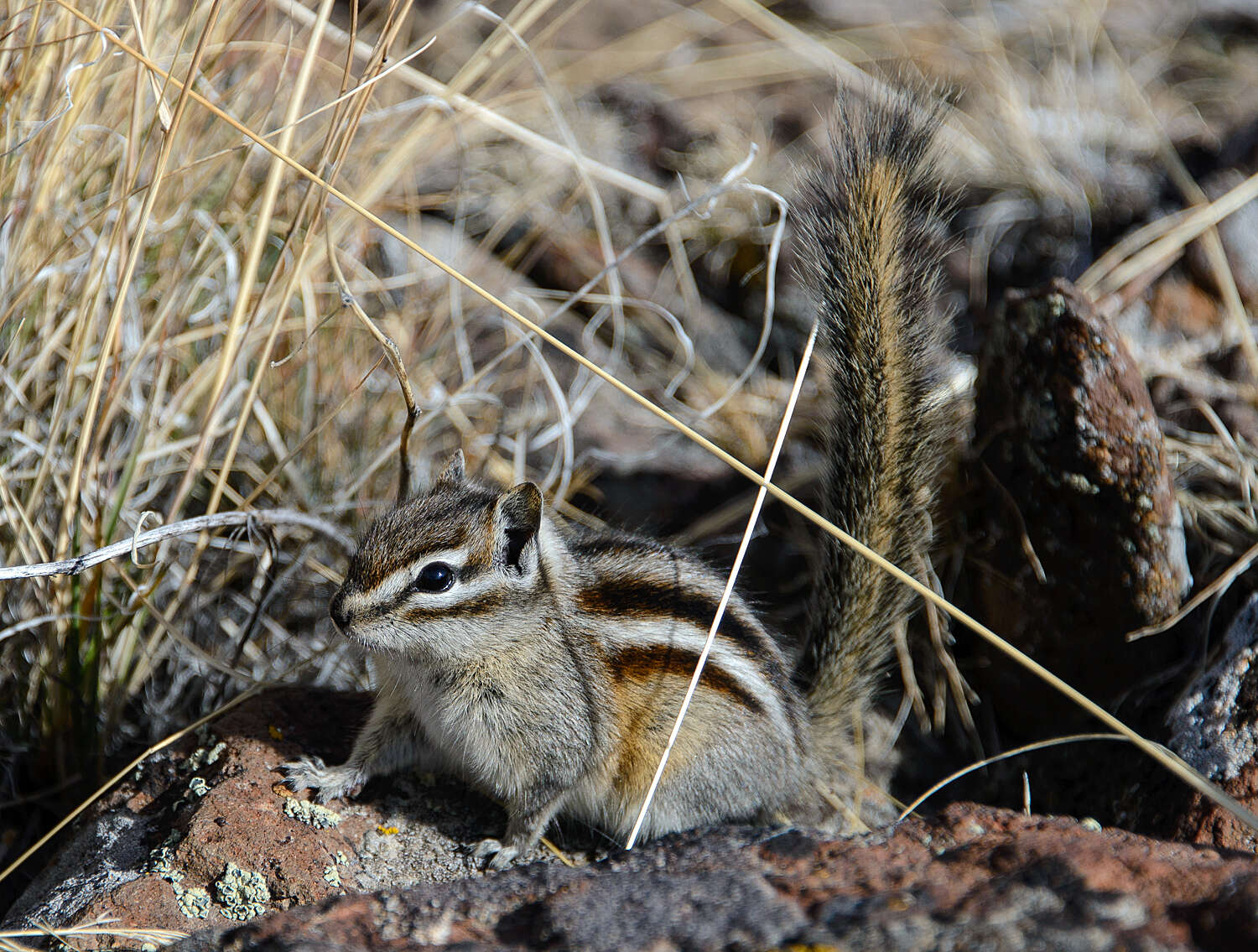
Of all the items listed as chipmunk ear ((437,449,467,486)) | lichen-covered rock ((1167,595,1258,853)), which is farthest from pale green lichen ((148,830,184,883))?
lichen-covered rock ((1167,595,1258,853))

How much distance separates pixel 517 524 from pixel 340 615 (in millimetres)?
495

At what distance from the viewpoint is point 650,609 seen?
2.87 meters

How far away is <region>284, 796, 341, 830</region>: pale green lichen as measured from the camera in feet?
8.54

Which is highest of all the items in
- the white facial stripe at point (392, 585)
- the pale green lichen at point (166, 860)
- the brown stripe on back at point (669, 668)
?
the white facial stripe at point (392, 585)

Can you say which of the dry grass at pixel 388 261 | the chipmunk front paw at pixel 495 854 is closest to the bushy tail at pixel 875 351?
the dry grass at pixel 388 261

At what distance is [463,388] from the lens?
12.2ft

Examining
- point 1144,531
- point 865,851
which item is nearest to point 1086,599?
point 1144,531

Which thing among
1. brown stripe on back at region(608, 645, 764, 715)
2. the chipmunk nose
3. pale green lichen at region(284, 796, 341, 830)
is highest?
the chipmunk nose

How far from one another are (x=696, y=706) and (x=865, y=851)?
800mm

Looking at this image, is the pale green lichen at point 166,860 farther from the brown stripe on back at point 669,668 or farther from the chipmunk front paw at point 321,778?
the brown stripe on back at point 669,668

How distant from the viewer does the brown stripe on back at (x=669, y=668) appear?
2.82m

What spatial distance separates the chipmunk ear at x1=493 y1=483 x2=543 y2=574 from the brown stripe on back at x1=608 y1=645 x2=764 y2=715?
0.39m

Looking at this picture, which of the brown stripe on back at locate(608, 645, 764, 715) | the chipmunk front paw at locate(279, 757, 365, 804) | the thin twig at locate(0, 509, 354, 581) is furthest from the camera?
the brown stripe on back at locate(608, 645, 764, 715)

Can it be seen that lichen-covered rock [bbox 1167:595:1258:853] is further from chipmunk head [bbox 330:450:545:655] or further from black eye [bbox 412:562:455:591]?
black eye [bbox 412:562:455:591]
